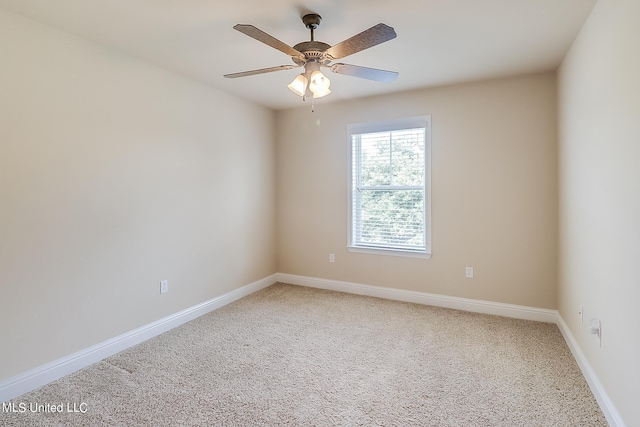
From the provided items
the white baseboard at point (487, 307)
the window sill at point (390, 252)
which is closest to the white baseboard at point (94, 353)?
the white baseboard at point (487, 307)

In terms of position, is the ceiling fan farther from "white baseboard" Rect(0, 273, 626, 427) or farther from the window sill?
"white baseboard" Rect(0, 273, 626, 427)

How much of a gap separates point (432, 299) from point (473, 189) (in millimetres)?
1310

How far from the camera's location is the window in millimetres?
3736

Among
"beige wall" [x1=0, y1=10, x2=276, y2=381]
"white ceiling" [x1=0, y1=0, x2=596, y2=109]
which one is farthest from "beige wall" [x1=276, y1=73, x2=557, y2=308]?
"beige wall" [x1=0, y1=10, x2=276, y2=381]

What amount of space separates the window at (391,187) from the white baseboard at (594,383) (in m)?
1.46

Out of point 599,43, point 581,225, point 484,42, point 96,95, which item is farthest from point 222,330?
Result: point 599,43

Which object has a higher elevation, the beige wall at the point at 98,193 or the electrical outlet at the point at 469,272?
the beige wall at the point at 98,193

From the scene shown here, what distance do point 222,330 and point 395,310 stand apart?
181 cm

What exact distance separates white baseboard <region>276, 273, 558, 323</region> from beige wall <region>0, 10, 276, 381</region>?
1.17 meters

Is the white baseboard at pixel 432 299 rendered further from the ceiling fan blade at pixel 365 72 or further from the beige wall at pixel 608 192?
the ceiling fan blade at pixel 365 72

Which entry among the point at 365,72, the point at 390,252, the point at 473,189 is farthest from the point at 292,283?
the point at 365,72

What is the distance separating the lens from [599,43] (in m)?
1.97

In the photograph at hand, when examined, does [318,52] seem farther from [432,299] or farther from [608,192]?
[432,299]

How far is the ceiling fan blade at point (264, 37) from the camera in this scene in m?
1.72
